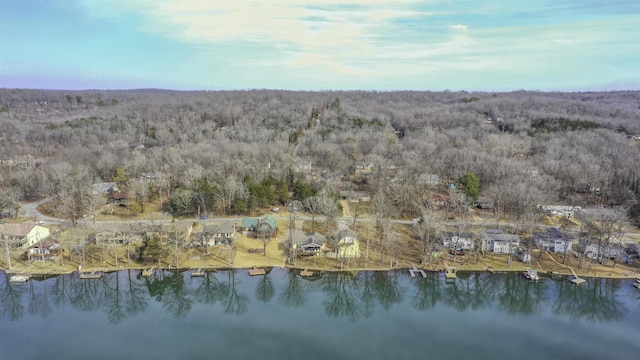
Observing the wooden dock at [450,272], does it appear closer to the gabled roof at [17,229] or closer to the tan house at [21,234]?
the tan house at [21,234]

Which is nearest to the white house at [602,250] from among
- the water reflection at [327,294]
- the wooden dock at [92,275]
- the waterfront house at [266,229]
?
the water reflection at [327,294]

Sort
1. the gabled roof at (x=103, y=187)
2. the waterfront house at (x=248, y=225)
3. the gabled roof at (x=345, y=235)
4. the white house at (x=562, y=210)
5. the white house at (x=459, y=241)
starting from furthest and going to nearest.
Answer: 1. the gabled roof at (x=103, y=187)
2. the white house at (x=562, y=210)
3. the waterfront house at (x=248, y=225)
4. the white house at (x=459, y=241)
5. the gabled roof at (x=345, y=235)

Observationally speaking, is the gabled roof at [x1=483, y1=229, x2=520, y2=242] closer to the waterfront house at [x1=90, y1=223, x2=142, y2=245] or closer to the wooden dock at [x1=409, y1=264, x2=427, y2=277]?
the wooden dock at [x1=409, y1=264, x2=427, y2=277]

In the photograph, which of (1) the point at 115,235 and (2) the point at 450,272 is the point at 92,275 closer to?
(1) the point at 115,235

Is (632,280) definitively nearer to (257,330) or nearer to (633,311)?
(633,311)

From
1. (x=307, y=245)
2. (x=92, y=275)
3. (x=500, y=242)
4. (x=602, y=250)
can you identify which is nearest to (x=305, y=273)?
(x=307, y=245)

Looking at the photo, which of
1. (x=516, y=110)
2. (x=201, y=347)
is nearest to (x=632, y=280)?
(x=201, y=347)
